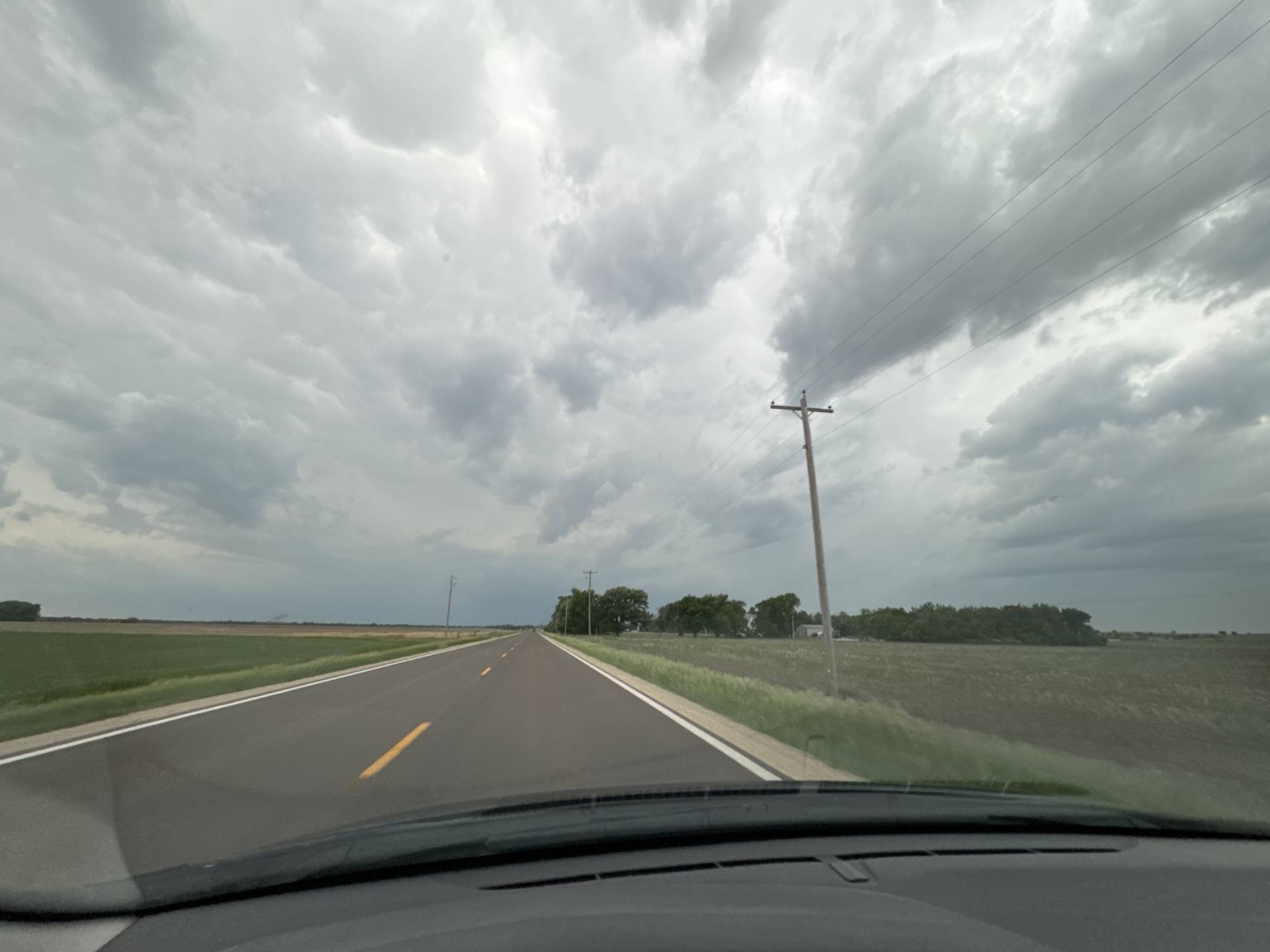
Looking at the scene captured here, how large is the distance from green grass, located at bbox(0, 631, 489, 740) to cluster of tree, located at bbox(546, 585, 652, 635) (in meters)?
99.5

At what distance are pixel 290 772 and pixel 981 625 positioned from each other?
7082 centimetres

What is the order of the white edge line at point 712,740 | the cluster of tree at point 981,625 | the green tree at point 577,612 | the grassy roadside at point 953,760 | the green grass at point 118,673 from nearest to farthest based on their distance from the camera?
the grassy roadside at point 953,760
the white edge line at point 712,740
the green grass at point 118,673
the cluster of tree at point 981,625
the green tree at point 577,612

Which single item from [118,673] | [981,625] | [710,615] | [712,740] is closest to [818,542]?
[712,740]

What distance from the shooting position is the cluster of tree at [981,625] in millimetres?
52656

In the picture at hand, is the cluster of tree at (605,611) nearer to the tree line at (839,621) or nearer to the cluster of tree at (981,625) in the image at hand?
the tree line at (839,621)

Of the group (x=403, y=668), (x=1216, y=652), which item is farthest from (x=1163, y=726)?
(x=1216, y=652)

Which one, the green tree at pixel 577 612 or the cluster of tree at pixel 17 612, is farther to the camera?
Answer: the green tree at pixel 577 612

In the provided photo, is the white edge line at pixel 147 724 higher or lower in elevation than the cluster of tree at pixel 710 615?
lower

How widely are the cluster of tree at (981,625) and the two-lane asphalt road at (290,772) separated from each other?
5415 cm

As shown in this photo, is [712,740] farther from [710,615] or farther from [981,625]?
[710,615]

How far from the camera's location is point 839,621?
338 ft

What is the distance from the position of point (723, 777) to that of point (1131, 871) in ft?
12.4

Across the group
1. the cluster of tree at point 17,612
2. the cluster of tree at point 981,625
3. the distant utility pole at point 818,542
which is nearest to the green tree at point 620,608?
the cluster of tree at point 981,625

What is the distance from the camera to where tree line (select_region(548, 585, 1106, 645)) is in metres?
54.7
